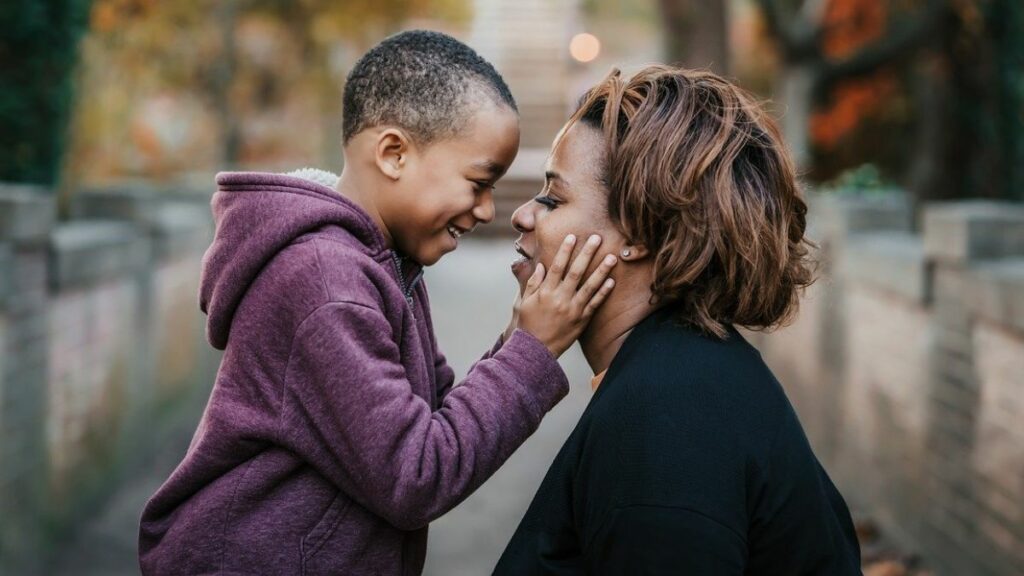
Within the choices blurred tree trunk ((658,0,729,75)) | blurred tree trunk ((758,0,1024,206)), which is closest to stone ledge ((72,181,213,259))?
blurred tree trunk ((758,0,1024,206))

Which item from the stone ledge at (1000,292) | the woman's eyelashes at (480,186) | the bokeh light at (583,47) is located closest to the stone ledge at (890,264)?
the stone ledge at (1000,292)

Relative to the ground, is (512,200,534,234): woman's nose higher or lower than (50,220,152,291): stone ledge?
higher

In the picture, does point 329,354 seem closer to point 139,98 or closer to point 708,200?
point 708,200

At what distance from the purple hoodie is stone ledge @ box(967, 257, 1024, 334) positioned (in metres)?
3.20

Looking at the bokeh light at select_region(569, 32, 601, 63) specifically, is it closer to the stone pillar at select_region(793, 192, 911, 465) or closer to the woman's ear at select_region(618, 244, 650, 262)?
the stone pillar at select_region(793, 192, 911, 465)

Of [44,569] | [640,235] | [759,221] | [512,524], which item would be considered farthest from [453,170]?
[512,524]

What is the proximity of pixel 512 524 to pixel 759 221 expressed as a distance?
17.3ft

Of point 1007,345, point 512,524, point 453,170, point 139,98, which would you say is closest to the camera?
point 453,170

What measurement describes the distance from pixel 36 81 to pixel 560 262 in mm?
5924

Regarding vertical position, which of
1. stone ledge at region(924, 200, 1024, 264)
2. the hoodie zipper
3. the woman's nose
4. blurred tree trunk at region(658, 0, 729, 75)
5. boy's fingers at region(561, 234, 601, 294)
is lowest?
stone ledge at region(924, 200, 1024, 264)

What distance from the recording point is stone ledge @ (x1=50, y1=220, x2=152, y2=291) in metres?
6.38

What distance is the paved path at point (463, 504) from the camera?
6480mm

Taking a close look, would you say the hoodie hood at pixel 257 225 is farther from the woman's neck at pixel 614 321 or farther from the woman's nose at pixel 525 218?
the woman's neck at pixel 614 321

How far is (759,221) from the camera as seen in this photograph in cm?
218
